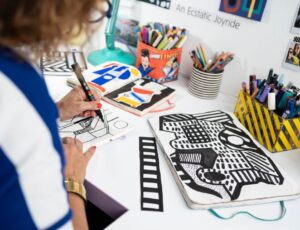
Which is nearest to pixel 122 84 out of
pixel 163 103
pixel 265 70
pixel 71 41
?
pixel 163 103

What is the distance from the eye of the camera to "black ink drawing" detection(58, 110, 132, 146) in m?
0.71

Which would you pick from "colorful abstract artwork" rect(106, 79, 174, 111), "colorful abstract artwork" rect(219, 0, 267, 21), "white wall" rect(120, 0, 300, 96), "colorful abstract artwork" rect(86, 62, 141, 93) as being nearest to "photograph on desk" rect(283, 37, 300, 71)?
"white wall" rect(120, 0, 300, 96)

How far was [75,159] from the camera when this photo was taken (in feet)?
2.09

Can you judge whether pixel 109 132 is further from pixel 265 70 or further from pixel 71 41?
pixel 265 70

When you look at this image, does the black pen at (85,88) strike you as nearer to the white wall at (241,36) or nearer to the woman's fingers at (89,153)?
the woman's fingers at (89,153)

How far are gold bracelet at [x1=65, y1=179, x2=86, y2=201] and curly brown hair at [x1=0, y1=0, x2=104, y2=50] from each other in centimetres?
28

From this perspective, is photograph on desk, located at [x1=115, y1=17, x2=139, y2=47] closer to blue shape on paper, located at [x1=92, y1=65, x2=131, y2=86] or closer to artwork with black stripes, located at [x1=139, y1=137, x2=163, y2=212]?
blue shape on paper, located at [x1=92, y1=65, x2=131, y2=86]

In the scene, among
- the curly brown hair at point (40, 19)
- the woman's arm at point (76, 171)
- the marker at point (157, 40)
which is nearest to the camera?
the curly brown hair at point (40, 19)

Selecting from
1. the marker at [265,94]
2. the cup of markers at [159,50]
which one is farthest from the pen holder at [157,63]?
the marker at [265,94]

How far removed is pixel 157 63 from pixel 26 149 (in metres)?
0.68

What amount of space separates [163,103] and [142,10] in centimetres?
42

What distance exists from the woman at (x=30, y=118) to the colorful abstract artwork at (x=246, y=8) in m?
0.61

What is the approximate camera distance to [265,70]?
0.92 m

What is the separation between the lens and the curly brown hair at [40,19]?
1.07 ft
